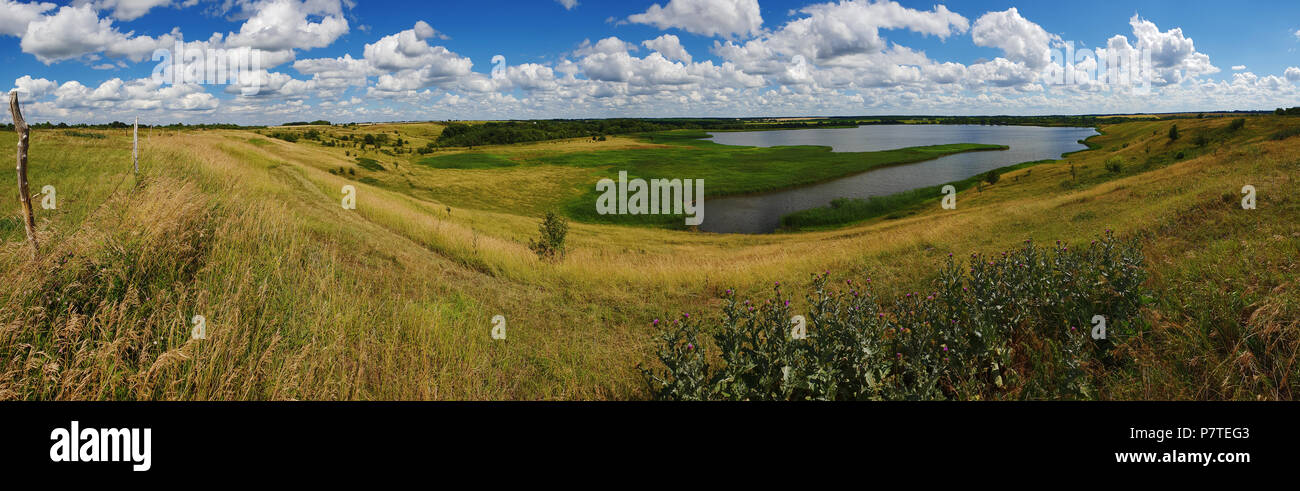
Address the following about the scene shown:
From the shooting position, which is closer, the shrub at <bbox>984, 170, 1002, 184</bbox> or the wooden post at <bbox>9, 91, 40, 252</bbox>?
the wooden post at <bbox>9, 91, 40, 252</bbox>

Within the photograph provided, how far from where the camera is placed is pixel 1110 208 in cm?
2192

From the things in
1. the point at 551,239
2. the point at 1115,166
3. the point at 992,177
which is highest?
the point at 1115,166

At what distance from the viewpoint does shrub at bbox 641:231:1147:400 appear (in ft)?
13.5

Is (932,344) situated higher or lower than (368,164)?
lower

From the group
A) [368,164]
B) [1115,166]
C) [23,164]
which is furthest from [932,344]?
[368,164]

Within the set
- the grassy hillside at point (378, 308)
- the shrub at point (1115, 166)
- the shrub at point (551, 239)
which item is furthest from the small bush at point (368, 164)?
the shrub at point (1115, 166)

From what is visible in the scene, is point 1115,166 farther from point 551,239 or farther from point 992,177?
point 551,239

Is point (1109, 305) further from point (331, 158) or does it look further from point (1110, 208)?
point (331, 158)

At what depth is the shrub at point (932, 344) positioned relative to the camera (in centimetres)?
411

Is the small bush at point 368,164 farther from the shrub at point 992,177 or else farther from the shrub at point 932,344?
the shrub at point 992,177

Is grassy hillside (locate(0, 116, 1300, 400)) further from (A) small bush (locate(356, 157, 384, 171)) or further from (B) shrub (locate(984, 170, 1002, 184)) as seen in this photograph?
(A) small bush (locate(356, 157, 384, 171))

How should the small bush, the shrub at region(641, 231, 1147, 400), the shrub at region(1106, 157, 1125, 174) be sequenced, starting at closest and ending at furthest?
the shrub at region(641, 231, 1147, 400), the shrub at region(1106, 157, 1125, 174), the small bush

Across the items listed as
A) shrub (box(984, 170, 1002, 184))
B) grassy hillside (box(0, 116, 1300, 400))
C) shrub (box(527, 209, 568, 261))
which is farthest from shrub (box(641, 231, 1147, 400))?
shrub (box(984, 170, 1002, 184))

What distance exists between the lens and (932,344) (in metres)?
5.37
